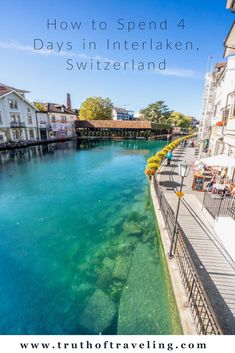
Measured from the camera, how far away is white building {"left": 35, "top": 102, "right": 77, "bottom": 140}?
130 ft

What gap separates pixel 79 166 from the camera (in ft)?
66.1

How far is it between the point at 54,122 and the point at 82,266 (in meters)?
43.6

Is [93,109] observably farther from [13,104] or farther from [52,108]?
[13,104]

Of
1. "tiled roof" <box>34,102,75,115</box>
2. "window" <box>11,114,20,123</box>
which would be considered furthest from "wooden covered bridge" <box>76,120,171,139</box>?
"window" <box>11,114,20,123</box>

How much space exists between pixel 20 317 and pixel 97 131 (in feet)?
167

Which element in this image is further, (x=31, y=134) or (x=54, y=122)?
(x=54, y=122)

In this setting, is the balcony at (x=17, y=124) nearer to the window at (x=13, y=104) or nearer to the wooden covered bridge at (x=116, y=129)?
the window at (x=13, y=104)

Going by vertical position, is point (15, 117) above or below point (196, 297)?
above

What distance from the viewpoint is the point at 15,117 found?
31688mm

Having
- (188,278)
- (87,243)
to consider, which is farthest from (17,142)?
(188,278)

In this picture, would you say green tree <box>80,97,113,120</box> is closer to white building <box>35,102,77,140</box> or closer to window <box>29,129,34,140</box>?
white building <box>35,102,77,140</box>

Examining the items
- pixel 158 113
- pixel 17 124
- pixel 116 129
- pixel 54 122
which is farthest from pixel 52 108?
pixel 158 113

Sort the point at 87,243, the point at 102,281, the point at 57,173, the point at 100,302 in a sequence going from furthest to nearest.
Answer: the point at 57,173
the point at 87,243
the point at 102,281
the point at 100,302

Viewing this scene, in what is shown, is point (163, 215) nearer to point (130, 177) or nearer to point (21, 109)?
point (130, 177)
